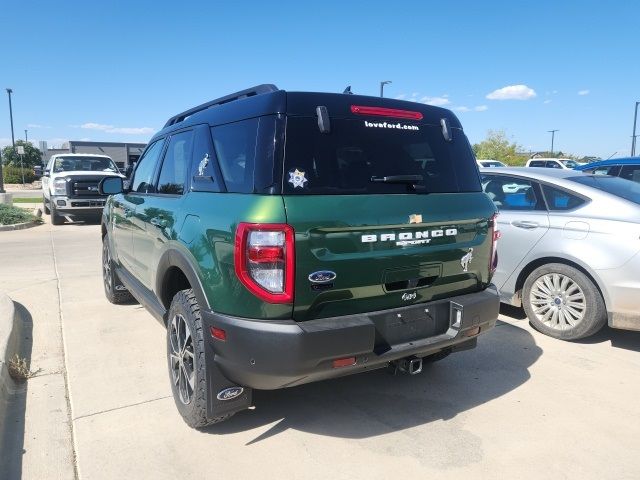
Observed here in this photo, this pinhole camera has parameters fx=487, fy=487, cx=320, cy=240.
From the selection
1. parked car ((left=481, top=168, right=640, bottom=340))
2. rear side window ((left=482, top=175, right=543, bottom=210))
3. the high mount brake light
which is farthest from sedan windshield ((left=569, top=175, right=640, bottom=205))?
the high mount brake light

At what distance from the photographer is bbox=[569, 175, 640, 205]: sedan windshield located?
4.57m

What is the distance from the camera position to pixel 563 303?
4.62 meters

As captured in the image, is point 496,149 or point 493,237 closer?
point 493,237

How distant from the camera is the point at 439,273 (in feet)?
9.75

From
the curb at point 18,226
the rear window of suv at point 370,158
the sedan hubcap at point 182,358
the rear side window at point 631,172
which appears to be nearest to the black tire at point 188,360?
the sedan hubcap at point 182,358

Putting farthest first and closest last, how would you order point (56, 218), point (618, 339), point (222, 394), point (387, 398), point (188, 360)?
point (56, 218)
point (618, 339)
point (387, 398)
point (188, 360)
point (222, 394)

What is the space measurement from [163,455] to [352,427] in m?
1.16

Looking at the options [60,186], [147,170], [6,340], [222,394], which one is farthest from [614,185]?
[60,186]

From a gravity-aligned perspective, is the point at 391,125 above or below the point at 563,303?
above

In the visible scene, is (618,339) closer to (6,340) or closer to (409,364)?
(409,364)

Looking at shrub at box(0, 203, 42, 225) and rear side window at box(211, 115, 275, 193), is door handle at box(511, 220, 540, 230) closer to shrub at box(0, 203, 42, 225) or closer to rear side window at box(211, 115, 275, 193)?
rear side window at box(211, 115, 275, 193)

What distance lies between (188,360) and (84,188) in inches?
478

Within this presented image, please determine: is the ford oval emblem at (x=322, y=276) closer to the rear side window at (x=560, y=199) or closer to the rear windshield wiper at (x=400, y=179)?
the rear windshield wiper at (x=400, y=179)

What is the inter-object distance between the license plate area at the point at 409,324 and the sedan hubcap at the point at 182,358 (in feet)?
3.81
